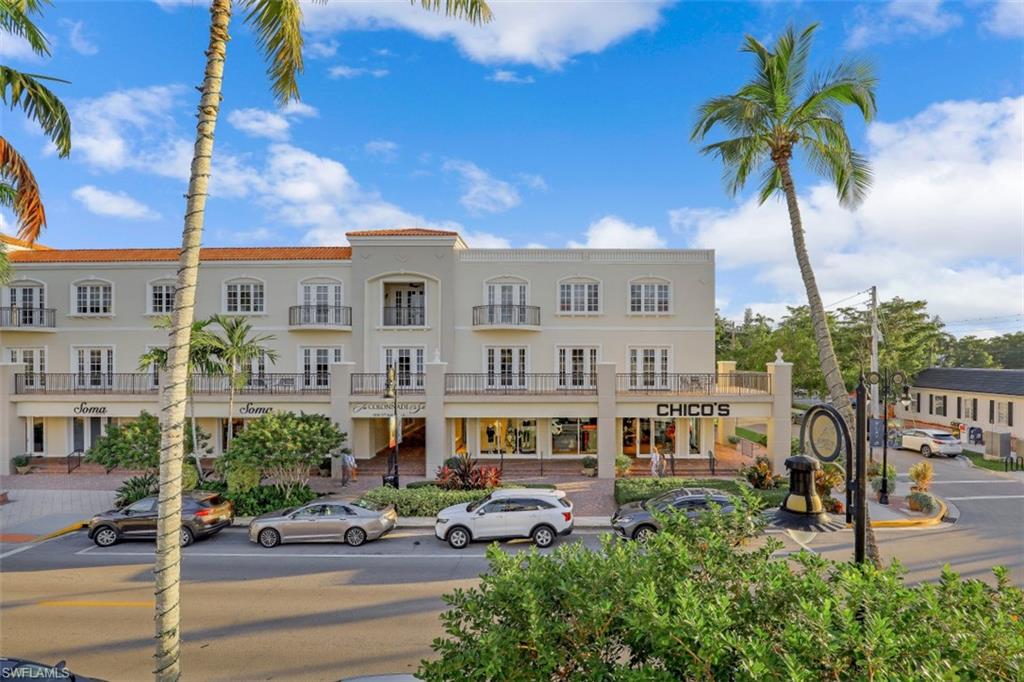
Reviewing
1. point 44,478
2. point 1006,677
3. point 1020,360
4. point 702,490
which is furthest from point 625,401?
point 1020,360

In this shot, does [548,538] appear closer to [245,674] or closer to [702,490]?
[702,490]

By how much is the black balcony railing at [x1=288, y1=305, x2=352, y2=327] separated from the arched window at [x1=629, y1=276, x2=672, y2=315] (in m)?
14.3

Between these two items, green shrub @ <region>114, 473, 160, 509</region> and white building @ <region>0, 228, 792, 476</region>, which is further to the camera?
white building @ <region>0, 228, 792, 476</region>

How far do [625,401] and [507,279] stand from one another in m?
8.66

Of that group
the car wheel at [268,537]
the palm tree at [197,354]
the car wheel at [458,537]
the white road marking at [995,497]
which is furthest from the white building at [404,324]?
the car wheel at [458,537]

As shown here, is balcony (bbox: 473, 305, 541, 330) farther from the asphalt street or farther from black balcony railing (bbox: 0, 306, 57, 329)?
black balcony railing (bbox: 0, 306, 57, 329)

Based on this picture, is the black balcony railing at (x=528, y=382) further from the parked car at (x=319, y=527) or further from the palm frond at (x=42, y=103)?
the palm frond at (x=42, y=103)

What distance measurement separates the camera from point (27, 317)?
27203 millimetres

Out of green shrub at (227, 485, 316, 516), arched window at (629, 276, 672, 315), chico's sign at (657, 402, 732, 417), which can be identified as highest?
arched window at (629, 276, 672, 315)

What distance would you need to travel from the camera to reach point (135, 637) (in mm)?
9672

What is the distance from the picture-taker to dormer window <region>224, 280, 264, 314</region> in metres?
27.3

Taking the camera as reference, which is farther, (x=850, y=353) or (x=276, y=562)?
(x=850, y=353)

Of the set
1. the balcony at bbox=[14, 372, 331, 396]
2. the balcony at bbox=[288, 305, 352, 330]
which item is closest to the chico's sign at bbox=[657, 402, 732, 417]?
the balcony at bbox=[14, 372, 331, 396]

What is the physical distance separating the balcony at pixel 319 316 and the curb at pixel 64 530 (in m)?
12.0
